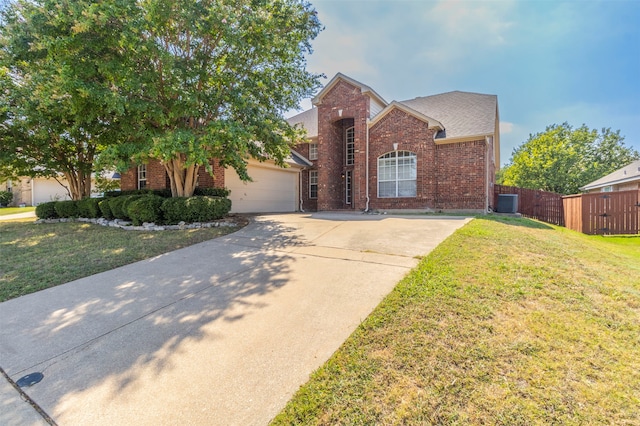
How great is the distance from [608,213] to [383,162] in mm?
9051

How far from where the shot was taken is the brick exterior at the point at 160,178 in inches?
515

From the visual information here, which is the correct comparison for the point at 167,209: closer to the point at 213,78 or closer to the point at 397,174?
the point at 213,78

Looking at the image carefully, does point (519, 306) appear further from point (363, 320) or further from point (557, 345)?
point (363, 320)

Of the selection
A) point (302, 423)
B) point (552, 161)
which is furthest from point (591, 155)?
point (302, 423)

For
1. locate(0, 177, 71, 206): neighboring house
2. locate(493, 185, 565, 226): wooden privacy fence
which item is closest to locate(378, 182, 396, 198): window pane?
locate(493, 185, 565, 226): wooden privacy fence

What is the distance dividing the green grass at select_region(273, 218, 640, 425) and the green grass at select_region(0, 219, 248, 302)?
551 centimetres

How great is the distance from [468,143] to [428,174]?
6.89 ft

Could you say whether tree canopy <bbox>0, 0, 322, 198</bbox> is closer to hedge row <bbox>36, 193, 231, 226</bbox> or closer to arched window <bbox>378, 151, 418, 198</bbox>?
hedge row <bbox>36, 193, 231, 226</bbox>

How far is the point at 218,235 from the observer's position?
26.8ft

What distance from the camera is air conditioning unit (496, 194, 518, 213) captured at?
42.7 ft

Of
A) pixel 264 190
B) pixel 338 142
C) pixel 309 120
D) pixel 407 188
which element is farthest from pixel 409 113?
pixel 264 190

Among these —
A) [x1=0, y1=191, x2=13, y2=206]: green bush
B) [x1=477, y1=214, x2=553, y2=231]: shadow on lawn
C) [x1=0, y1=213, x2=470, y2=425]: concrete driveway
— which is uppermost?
[x1=0, y1=191, x2=13, y2=206]: green bush

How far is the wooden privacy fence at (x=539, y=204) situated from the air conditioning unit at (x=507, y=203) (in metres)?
0.45

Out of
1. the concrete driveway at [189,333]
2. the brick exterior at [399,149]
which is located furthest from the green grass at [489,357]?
the brick exterior at [399,149]
